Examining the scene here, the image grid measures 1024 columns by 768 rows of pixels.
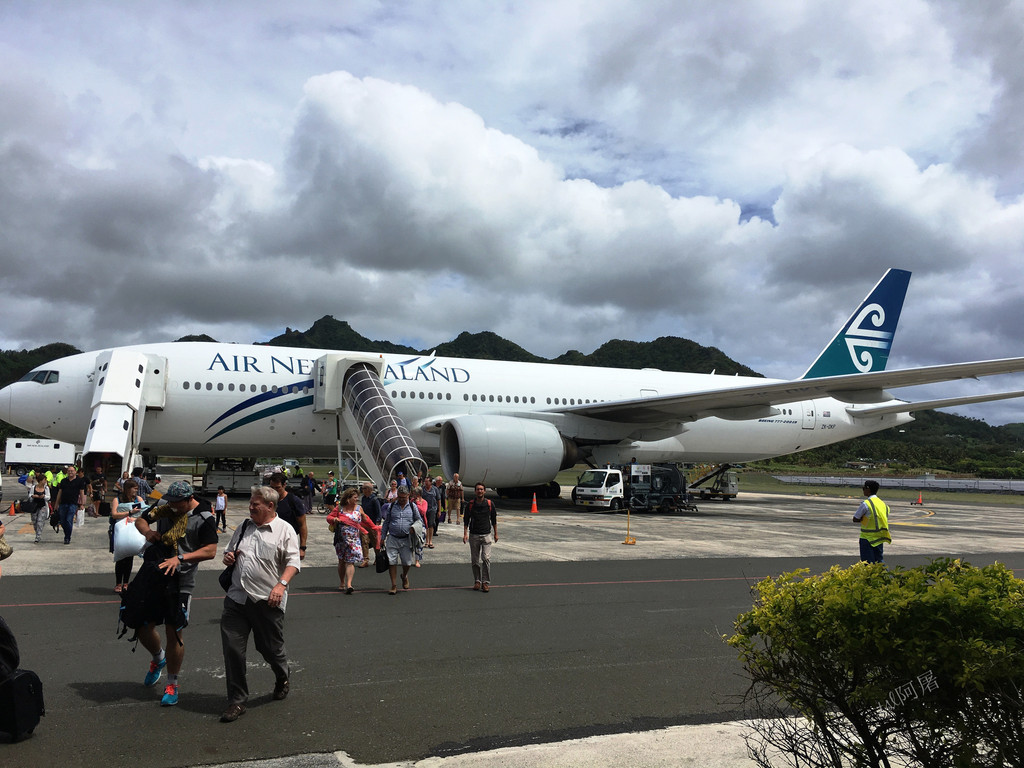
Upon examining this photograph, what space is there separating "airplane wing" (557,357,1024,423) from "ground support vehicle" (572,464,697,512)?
6.17ft

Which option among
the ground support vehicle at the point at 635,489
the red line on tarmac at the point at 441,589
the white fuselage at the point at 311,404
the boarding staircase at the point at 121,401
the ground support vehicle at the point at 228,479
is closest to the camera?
the red line on tarmac at the point at 441,589

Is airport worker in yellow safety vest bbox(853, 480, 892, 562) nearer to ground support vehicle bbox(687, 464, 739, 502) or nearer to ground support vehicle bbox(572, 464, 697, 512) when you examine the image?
ground support vehicle bbox(572, 464, 697, 512)

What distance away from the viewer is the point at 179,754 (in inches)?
167

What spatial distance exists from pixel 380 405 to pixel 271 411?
362cm

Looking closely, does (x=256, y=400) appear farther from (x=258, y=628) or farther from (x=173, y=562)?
(x=258, y=628)

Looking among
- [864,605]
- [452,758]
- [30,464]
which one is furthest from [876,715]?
[30,464]

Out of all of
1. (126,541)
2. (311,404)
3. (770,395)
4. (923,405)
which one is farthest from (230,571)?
(923,405)

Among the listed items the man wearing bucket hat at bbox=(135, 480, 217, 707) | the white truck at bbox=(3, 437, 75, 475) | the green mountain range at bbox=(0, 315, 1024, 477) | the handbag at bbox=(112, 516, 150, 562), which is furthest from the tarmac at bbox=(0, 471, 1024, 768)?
the green mountain range at bbox=(0, 315, 1024, 477)

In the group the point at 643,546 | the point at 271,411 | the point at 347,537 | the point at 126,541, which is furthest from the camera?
the point at 271,411

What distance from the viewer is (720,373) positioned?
76812 mm

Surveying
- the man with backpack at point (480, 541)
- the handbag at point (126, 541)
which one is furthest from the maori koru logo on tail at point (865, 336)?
the handbag at point (126, 541)

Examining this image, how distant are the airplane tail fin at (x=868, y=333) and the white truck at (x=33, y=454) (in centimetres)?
3678

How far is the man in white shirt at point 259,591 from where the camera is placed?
16.7ft

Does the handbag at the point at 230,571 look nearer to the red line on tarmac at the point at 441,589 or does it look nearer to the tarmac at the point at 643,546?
the tarmac at the point at 643,546
